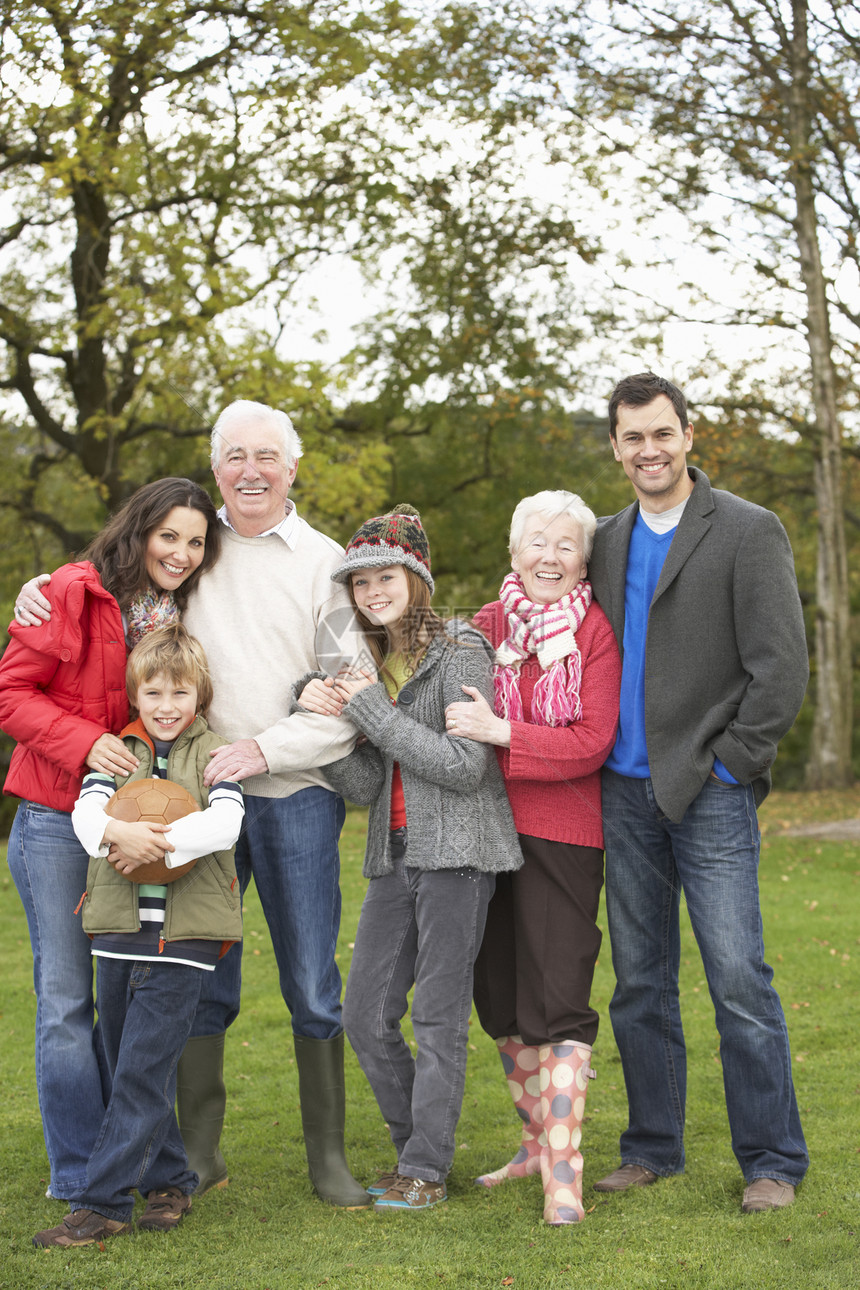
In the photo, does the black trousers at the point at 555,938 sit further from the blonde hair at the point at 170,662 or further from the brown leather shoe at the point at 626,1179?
the blonde hair at the point at 170,662

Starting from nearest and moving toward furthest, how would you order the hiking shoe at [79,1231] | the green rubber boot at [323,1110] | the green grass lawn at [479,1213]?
the green grass lawn at [479,1213] → the hiking shoe at [79,1231] → the green rubber boot at [323,1110]

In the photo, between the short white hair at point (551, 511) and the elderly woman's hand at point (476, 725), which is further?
the short white hair at point (551, 511)

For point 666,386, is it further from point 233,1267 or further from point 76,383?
point 76,383

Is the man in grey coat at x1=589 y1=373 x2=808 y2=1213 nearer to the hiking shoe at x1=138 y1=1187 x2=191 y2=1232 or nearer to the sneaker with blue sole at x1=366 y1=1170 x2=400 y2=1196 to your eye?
the sneaker with blue sole at x1=366 y1=1170 x2=400 y2=1196

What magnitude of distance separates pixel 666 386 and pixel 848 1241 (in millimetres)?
2148

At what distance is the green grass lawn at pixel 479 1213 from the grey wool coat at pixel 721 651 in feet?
3.31

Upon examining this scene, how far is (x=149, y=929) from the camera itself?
2.70 metres

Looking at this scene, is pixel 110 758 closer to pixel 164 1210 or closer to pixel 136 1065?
pixel 136 1065

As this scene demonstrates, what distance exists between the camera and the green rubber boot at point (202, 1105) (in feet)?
10.3

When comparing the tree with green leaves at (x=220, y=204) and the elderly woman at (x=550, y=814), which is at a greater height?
the tree with green leaves at (x=220, y=204)

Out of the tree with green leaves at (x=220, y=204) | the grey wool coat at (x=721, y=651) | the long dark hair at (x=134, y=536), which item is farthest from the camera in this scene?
the tree with green leaves at (x=220, y=204)

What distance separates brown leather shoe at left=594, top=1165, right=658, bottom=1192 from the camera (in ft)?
9.91

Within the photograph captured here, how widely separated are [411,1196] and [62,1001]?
1.01 meters

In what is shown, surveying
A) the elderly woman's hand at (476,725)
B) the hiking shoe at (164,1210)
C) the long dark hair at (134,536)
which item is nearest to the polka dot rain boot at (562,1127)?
the elderly woman's hand at (476,725)
